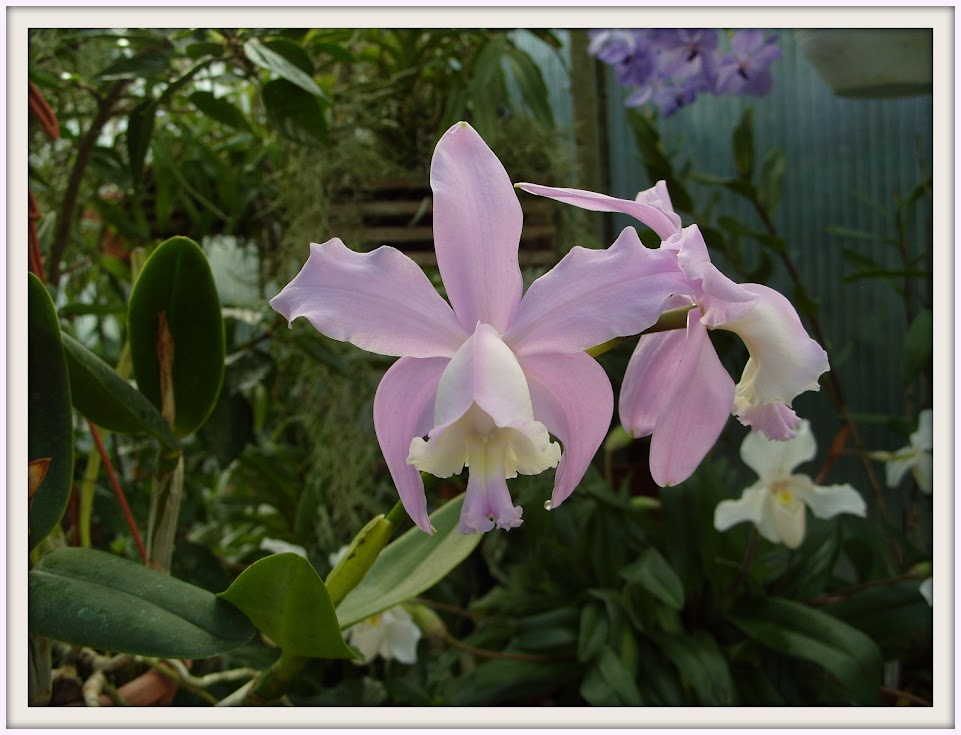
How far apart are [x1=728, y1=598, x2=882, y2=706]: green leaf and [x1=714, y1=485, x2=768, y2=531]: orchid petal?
0.31 ft

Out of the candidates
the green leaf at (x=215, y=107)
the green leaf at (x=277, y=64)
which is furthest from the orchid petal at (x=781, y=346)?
the green leaf at (x=215, y=107)

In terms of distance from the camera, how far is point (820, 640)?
69cm

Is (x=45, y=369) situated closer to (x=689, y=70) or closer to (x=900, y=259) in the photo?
(x=689, y=70)

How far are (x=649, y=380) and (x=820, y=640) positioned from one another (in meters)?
0.48

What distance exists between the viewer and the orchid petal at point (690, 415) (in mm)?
304

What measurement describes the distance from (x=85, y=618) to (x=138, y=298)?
0.50ft

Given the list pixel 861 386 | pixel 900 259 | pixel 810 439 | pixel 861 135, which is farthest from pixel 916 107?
pixel 810 439

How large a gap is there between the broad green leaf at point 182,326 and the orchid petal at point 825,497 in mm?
512

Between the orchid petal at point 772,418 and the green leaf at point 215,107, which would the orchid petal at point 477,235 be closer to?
the orchid petal at point 772,418

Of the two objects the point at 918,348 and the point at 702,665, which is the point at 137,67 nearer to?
the point at 702,665

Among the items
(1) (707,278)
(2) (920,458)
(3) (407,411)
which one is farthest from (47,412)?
(2) (920,458)

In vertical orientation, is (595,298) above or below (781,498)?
above

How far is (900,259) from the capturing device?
1045 mm

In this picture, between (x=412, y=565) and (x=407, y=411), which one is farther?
(x=412, y=565)
